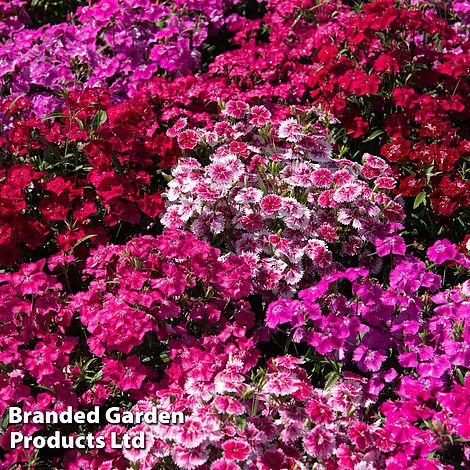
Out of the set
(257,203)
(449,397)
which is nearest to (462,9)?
(257,203)

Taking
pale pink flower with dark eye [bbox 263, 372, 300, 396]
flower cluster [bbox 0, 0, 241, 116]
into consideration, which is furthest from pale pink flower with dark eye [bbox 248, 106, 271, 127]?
pale pink flower with dark eye [bbox 263, 372, 300, 396]

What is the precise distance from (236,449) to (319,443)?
0.32 metres

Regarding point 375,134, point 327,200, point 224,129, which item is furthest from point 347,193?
point 375,134

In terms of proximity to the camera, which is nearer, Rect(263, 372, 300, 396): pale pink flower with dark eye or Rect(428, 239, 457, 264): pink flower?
Rect(263, 372, 300, 396): pale pink flower with dark eye

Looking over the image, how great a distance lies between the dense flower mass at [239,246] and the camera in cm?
Result: 270

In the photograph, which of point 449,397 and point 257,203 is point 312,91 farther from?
point 449,397

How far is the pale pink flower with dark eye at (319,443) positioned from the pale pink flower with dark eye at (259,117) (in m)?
1.75

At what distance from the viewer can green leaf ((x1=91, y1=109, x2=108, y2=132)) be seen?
12.9ft

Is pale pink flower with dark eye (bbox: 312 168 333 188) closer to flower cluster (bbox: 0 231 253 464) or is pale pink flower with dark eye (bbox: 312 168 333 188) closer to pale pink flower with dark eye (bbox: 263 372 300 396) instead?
flower cluster (bbox: 0 231 253 464)

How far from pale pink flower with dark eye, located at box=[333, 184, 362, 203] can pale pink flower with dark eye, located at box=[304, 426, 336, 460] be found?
116 centimetres

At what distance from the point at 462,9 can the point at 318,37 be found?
1030 millimetres

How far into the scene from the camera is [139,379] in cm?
288

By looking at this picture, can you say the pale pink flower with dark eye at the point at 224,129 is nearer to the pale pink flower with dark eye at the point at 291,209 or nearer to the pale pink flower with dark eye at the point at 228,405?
the pale pink flower with dark eye at the point at 291,209

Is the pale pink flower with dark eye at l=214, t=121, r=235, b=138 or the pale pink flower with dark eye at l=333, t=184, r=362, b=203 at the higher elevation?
the pale pink flower with dark eye at l=214, t=121, r=235, b=138
